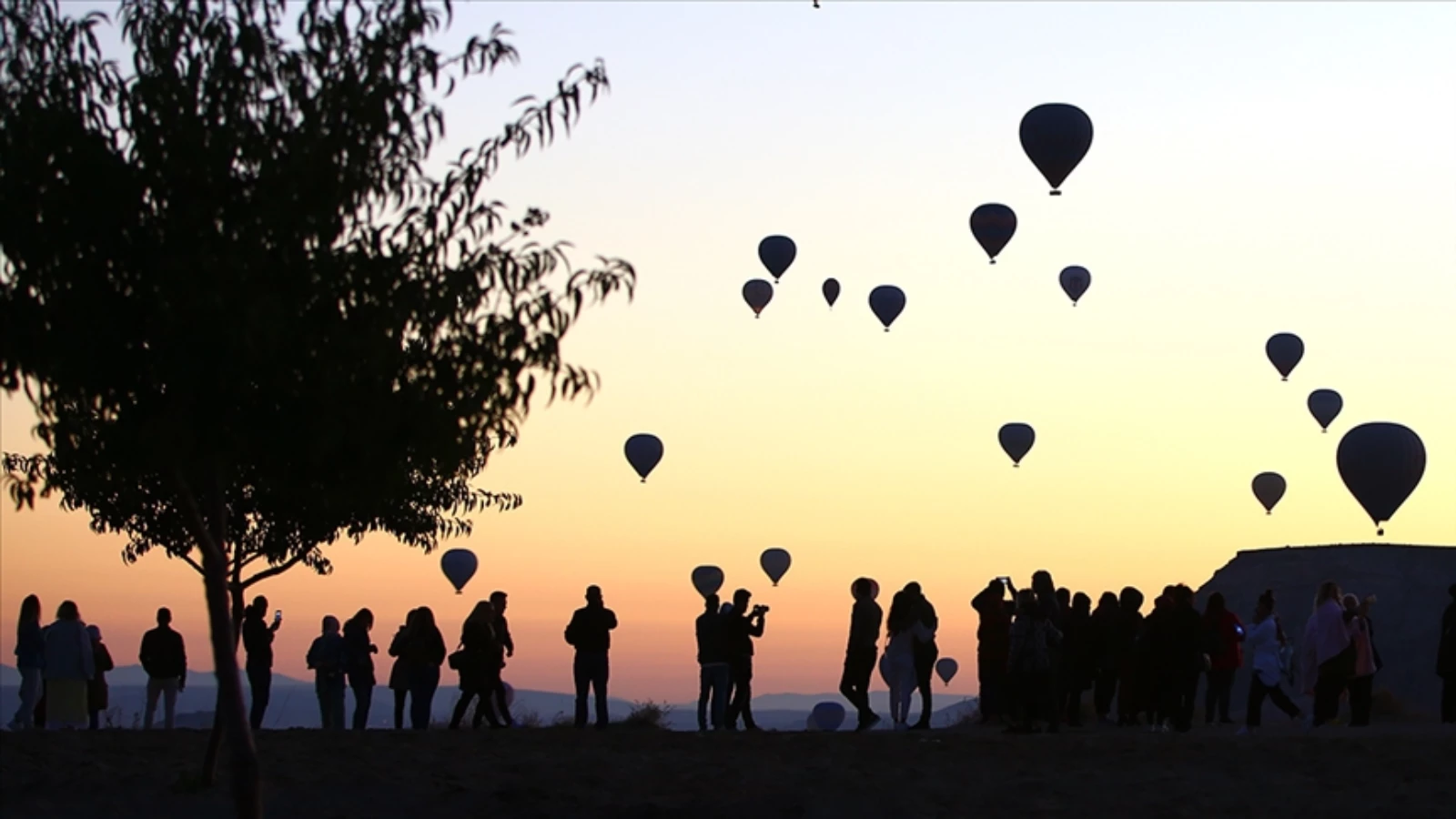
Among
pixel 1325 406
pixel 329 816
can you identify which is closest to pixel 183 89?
pixel 329 816

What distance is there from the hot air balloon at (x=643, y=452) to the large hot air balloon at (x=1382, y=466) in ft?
48.8

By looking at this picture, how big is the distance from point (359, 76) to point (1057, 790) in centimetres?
862

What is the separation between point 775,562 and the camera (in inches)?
2303

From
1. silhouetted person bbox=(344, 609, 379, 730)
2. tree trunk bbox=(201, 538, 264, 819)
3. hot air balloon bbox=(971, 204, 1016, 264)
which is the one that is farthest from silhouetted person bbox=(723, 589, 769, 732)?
hot air balloon bbox=(971, 204, 1016, 264)

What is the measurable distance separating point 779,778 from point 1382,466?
29626mm

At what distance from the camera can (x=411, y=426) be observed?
15.2m

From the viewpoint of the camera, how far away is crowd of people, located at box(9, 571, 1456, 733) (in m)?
23.8

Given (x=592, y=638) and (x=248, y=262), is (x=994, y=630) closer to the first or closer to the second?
(x=592, y=638)

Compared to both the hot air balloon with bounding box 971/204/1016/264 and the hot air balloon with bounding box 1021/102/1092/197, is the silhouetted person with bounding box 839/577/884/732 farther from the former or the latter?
the hot air balloon with bounding box 971/204/1016/264

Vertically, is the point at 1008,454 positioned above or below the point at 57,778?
above

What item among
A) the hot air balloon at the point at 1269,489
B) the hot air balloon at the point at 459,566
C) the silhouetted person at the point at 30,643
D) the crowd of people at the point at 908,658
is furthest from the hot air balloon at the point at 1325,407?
the silhouetted person at the point at 30,643

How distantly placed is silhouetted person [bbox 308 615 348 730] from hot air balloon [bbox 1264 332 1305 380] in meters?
33.1

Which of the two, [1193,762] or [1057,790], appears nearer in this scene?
[1057,790]

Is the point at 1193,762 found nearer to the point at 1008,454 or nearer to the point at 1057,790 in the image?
the point at 1057,790
